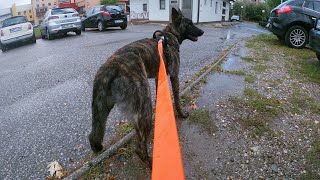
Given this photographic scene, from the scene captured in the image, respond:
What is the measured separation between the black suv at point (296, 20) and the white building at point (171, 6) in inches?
620

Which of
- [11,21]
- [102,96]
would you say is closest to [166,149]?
[102,96]

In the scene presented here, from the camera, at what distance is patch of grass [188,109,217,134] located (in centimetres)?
406

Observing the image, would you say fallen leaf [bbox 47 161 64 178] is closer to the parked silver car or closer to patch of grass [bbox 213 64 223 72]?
patch of grass [bbox 213 64 223 72]

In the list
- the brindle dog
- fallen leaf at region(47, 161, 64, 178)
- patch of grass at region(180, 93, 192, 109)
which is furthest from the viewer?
patch of grass at region(180, 93, 192, 109)

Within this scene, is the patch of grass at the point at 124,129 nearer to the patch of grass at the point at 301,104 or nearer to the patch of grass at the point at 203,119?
the patch of grass at the point at 203,119

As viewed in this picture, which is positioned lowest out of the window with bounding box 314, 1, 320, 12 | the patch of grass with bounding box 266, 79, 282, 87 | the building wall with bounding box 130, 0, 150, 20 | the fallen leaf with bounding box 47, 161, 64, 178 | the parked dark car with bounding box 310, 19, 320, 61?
the fallen leaf with bounding box 47, 161, 64, 178

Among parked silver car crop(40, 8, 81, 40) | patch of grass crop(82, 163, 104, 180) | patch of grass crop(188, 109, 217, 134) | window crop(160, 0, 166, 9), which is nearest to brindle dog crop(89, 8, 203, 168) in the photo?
patch of grass crop(82, 163, 104, 180)

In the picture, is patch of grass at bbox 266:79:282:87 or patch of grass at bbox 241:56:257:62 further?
patch of grass at bbox 241:56:257:62

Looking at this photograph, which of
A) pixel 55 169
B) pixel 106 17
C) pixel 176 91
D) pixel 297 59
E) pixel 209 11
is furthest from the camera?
pixel 209 11

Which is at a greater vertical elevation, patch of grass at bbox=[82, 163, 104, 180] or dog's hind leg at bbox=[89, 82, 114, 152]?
dog's hind leg at bbox=[89, 82, 114, 152]

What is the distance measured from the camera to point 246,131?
3.95 m

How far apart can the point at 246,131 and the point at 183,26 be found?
2.03 m

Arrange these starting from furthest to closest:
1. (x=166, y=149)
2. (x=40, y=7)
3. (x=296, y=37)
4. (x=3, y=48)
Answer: (x=40, y=7), (x=3, y=48), (x=296, y=37), (x=166, y=149)

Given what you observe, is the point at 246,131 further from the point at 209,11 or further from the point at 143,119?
the point at 209,11
